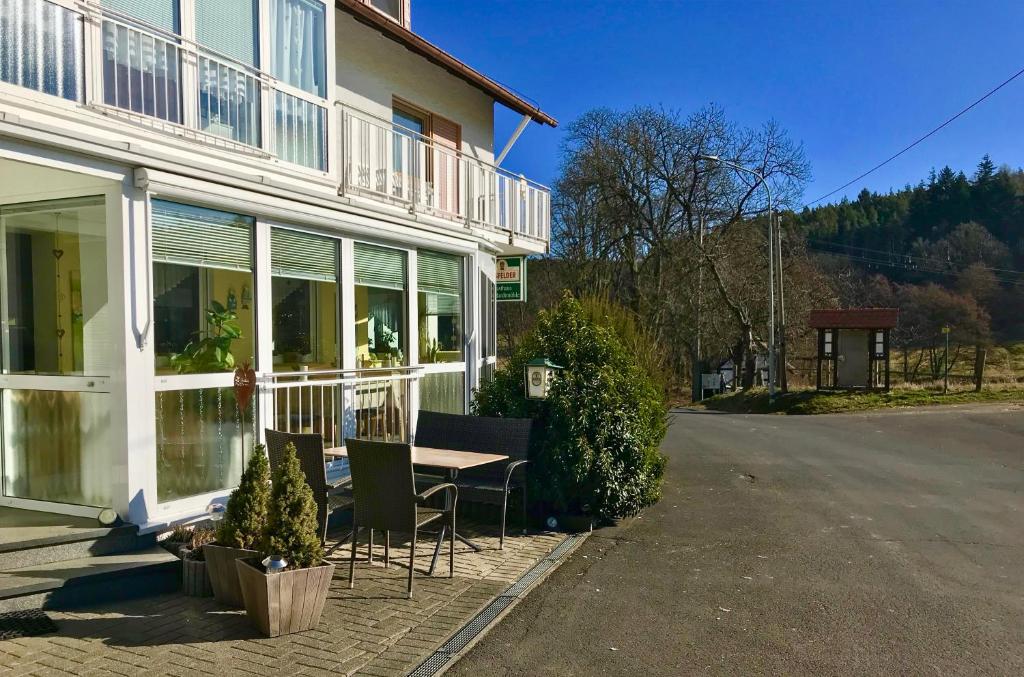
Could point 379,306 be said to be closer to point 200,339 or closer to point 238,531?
point 200,339

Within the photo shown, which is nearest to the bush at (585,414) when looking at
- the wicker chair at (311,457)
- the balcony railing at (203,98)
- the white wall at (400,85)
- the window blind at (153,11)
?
the wicker chair at (311,457)

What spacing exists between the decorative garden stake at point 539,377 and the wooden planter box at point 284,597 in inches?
121

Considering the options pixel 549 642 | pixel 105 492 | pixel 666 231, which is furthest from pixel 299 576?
pixel 666 231

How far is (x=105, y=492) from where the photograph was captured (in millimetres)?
5699

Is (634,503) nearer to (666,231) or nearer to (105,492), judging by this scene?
(105,492)

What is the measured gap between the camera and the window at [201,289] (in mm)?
5930

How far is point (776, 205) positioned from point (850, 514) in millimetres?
24943

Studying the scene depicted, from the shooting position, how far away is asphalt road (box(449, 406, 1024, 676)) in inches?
162

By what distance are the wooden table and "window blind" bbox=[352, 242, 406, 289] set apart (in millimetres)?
2359

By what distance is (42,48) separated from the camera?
200 inches

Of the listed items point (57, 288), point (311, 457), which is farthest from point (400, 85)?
point (311, 457)

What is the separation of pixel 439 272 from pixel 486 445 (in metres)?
3.41

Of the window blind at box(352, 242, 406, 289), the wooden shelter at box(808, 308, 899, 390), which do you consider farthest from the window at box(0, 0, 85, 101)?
the wooden shelter at box(808, 308, 899, 390)

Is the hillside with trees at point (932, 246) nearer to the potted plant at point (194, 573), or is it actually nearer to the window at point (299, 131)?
the window at point (299, 131)
